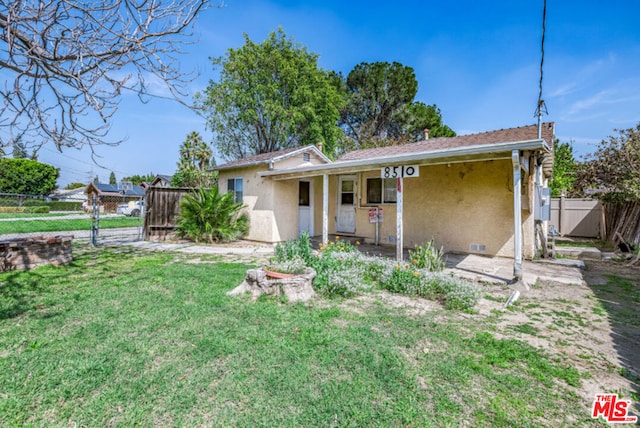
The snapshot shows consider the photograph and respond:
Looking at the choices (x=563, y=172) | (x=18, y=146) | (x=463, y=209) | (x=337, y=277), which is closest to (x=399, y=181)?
(x=463, y=209)

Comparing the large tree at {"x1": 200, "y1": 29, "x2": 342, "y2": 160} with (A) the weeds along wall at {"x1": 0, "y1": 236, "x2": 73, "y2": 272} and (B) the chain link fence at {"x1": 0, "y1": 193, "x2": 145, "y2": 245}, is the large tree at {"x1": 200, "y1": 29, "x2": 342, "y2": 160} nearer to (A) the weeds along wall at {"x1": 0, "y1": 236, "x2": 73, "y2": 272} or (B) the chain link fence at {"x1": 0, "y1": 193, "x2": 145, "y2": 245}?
(B) the chain link fence at {"x1": 0, "y1": 193, "x2": 145, "y2": 245}

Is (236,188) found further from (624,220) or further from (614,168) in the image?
(614,168)

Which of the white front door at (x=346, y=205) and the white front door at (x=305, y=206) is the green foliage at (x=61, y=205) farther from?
the white front door at (x=346, y=205)

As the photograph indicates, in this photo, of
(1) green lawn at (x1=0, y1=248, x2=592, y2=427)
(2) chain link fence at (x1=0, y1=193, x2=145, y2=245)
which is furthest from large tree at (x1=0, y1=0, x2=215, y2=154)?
(2) chain link fence at (x1=0, y1=193, x2=145, y2=245)

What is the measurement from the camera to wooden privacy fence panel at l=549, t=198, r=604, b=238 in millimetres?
12641

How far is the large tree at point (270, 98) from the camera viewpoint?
68.7ft

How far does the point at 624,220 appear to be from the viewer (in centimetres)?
998

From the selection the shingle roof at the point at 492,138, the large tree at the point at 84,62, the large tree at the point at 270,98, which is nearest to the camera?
the large tree at the point at 84,62

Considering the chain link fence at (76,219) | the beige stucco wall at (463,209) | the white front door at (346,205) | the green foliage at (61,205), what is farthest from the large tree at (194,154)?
the beige stucco wall at (463,209)

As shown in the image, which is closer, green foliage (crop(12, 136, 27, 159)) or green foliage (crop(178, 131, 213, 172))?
green foliage (crop(12, 136, 27, 159))

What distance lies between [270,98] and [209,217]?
13646 mm

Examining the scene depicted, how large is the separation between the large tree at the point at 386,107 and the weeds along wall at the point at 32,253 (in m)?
20.8

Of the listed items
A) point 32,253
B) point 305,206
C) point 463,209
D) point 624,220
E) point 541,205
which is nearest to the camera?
point 32,253

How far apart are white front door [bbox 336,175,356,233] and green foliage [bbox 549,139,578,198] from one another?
939 cm
